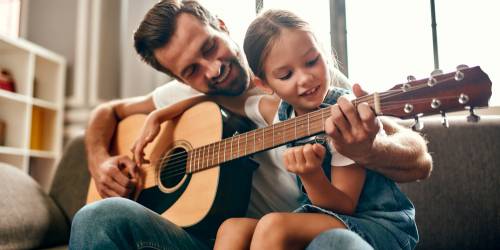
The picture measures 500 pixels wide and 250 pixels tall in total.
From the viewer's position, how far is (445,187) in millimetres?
1311

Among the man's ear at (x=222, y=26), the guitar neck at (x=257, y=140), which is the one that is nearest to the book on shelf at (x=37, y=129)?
the man's ear at (x=222, y=26)

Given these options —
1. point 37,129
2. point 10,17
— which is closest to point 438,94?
point 37,129

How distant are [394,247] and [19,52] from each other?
234cm

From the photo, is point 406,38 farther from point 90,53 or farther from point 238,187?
point 90,53

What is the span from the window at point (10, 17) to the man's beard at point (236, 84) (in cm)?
210

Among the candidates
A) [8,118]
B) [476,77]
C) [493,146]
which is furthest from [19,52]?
[476,77]

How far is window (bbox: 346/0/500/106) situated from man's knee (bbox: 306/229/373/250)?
140cm

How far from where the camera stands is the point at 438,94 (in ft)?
2.28

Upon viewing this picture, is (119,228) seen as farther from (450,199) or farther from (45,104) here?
(45,104)

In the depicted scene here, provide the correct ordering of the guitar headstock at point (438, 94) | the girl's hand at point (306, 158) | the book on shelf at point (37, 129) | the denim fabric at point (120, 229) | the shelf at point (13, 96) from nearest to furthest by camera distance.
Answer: the guitar headstock at point (438, 94)
the girl's hand at point (306, 158)
the denim fabric at point (120, 229)
the shelf at point (13, 96)
the book on shelf at point (37, 129)

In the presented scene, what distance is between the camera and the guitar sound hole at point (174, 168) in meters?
1.20

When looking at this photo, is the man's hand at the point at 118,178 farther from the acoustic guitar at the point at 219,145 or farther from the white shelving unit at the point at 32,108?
the white shelving unit at the point at 32,108

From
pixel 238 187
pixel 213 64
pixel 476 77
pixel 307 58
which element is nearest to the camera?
pixel 476 77

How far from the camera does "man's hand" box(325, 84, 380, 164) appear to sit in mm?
746
